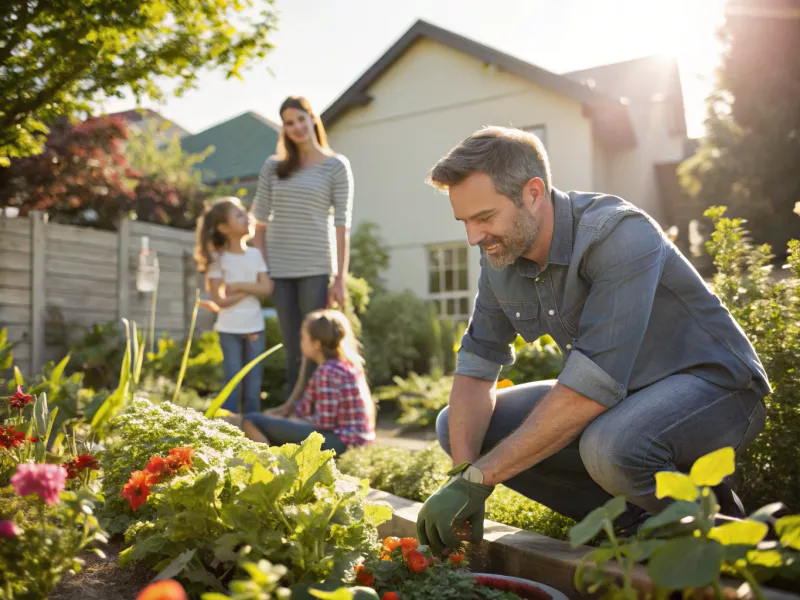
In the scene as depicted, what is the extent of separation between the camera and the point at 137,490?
1.55 meters

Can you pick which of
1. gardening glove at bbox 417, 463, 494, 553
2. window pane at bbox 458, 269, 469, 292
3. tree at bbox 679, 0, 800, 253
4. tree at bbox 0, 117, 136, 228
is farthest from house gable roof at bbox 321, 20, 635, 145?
gardening glove at bbox 417, 463, 494, 553

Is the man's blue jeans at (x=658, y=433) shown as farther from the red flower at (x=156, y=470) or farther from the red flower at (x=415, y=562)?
the red flower at (x=156, y=470)

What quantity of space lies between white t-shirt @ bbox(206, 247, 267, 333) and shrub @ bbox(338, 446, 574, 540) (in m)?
1.34

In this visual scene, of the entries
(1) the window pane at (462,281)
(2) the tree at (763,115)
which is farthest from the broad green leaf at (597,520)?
(2) the tree at (763,115)

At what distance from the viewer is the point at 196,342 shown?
678 cm

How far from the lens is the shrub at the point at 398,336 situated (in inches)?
325

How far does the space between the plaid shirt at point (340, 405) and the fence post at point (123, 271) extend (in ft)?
12.9

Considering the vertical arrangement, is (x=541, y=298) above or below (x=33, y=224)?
below

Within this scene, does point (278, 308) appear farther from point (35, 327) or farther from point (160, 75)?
point (35, 327)

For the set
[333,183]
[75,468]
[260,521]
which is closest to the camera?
[260,521]

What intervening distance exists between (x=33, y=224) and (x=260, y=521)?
5.48m

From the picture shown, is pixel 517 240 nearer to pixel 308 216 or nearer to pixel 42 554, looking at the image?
pixel 42 554

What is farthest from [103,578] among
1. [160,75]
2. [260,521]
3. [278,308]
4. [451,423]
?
[278,308]

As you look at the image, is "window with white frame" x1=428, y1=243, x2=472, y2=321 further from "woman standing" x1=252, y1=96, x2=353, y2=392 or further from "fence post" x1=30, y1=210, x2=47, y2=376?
"woman standing" x1=252, y1=96, x2=353, y2=392
